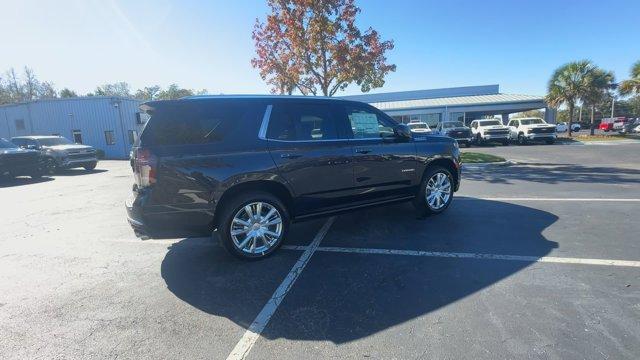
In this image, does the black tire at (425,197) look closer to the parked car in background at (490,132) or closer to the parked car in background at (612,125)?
the parked car in background at (490,132)

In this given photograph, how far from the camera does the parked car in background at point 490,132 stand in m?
23.8

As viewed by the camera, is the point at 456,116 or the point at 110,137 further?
the point at 456,116

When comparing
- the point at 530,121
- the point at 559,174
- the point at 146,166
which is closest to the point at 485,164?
the point at 559,174

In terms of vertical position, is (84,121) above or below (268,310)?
above

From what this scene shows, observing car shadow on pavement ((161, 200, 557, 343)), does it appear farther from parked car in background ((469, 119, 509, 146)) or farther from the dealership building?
the dealership building

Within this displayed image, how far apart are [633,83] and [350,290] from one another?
109 ft

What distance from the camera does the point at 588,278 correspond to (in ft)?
11.3

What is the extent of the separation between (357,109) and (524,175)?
779 cm

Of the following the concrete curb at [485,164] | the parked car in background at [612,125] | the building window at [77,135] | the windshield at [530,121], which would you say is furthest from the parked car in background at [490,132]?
the building window at [77,135]

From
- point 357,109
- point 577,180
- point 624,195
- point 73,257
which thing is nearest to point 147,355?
point 73,257

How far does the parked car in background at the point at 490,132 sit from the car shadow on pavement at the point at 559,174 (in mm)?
12186

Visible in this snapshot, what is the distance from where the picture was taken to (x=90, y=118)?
2641 centimetres

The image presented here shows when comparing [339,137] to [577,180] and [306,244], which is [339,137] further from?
[577,180]

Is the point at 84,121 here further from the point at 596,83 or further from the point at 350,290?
the point at 596,83
